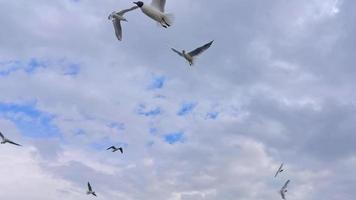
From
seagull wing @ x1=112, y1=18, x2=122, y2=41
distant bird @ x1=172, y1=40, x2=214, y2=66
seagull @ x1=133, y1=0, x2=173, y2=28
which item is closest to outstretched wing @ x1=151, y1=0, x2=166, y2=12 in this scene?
seagull @ x1=133, y1=0, x2=173, y2=28

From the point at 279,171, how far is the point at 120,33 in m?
43.4

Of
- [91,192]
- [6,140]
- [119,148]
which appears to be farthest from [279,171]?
[6,140]

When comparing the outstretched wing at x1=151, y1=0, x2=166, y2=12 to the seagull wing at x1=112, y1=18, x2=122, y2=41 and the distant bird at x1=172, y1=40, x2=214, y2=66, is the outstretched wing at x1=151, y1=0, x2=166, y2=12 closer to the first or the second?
the seagull wing at x1=112, y1=18, x2=122, y2=41

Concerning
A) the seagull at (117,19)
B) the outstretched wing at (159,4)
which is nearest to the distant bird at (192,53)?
the seagull at (117,19)

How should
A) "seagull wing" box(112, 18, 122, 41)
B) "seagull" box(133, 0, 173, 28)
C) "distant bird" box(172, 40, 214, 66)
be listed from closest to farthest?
"seagull" box(133, 0, 173, 28) < "seagull wing" box(112, 18, 122, 41) < "distant bird" box(172, 40, 214, 66)

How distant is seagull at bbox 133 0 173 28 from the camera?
97.0ft

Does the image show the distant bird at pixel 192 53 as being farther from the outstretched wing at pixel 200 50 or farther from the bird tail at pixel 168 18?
the bird tail at pixel 168 18

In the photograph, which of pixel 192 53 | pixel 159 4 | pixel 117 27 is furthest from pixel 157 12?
pixel 192 53

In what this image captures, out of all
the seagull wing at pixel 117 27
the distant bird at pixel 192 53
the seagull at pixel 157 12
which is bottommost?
the seagull at pixel 157 12

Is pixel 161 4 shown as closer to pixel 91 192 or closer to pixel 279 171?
pixel 279 171

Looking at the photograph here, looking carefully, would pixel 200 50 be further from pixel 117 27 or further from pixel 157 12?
pixel 157 12

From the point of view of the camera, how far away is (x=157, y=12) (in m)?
29.7

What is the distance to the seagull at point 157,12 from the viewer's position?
2956 cm

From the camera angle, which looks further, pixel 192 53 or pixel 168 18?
pixel 192 53
